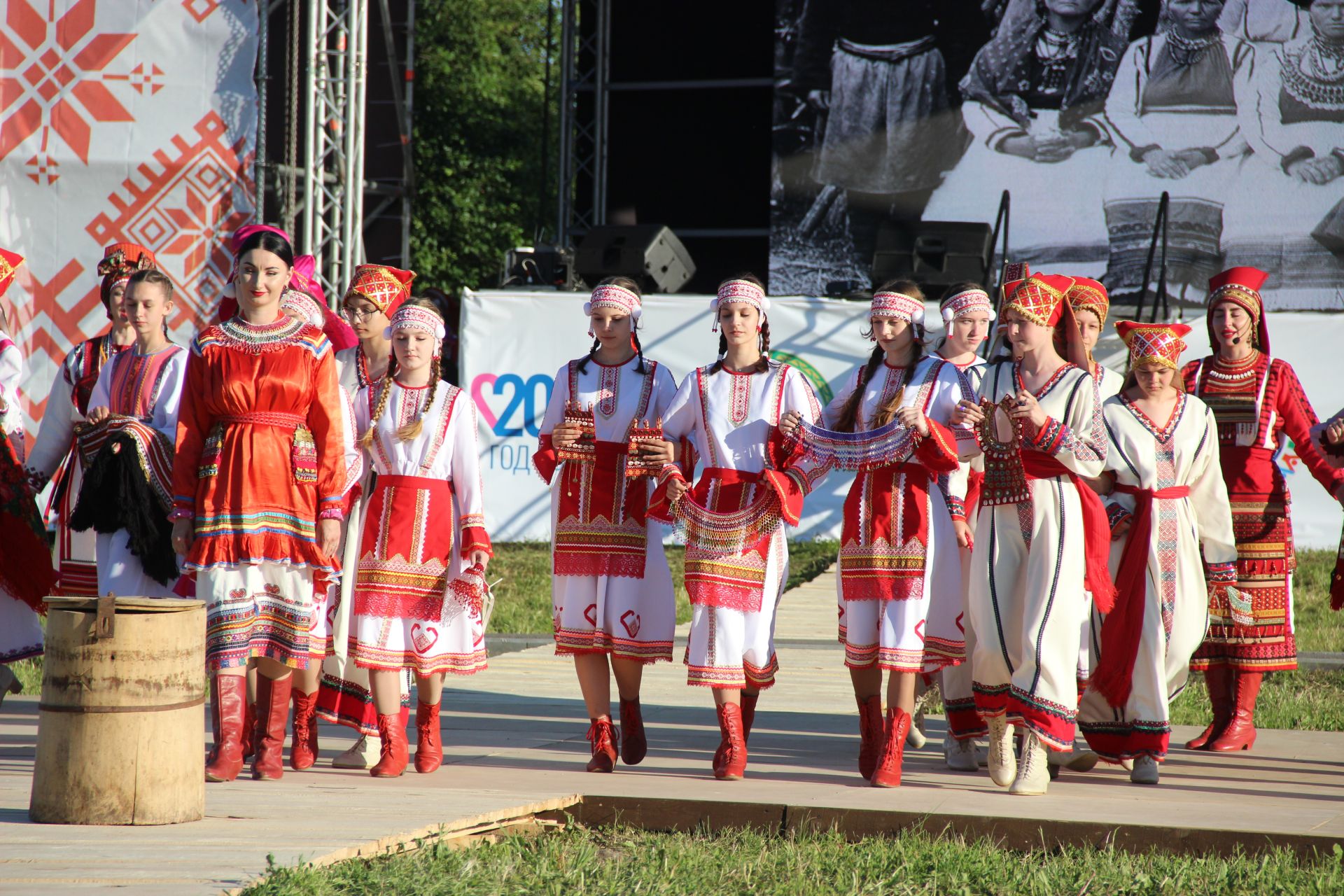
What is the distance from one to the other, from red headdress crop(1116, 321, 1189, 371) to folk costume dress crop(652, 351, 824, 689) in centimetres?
117

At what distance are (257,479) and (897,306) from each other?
2132 mm

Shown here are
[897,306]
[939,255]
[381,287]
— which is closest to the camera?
[897,306]

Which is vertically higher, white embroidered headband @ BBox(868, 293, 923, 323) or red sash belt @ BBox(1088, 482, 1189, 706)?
white embroidered headband @ BBox(868, 293, 923, 323)

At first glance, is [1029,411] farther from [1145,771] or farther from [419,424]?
[419,424]

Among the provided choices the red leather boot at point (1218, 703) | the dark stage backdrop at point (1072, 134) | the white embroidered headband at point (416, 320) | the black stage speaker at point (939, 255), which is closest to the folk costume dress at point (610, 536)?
the white embroidered headband at point (416, 320)

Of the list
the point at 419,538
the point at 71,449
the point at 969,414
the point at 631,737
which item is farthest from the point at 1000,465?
the point at 71,449

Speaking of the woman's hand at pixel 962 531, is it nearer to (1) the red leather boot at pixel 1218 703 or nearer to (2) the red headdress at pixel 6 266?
(1) the red leather boot at pixel 1218 703

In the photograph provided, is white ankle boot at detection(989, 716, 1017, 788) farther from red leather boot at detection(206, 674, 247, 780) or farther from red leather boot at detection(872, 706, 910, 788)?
red leather boot at detection(206, 674, 247, 780)

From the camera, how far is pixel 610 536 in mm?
5098

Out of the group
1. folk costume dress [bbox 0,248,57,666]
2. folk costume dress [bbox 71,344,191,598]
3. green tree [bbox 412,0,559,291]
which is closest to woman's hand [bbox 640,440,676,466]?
folk costume dress [bbox 71,344,191,598]

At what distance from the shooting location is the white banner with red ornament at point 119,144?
11.4m

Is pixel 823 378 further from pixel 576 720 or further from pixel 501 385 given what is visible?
pixel 576 720

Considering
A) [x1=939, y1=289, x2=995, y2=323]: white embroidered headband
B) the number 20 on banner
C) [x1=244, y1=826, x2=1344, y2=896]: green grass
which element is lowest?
Answer: [x1=244, y1=826, x2=1344, y2=896]: green grass

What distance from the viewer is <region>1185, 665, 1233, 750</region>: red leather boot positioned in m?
5.59
